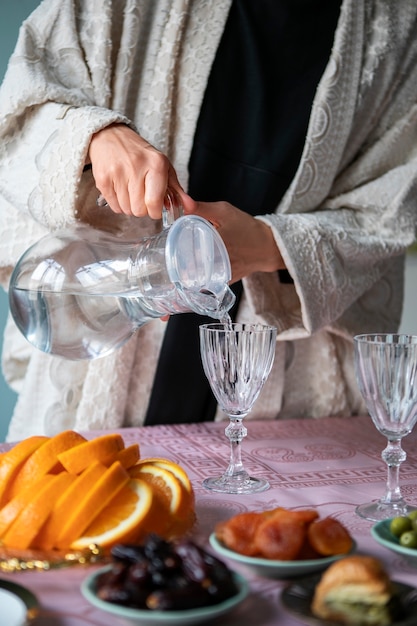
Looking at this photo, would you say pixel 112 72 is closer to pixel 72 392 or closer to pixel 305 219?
pixel 305 219

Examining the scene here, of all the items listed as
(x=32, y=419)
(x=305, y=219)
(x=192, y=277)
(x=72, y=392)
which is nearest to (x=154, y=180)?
(x=192, y=277)

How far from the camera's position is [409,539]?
2.27 feet

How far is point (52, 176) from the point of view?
3.83ft

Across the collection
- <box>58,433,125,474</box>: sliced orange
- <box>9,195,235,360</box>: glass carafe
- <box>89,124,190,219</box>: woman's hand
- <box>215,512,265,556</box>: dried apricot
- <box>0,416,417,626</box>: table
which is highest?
<box>89,124,190,219</box>: woman's hand

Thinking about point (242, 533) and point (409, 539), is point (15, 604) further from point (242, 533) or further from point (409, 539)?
point (409, 539)

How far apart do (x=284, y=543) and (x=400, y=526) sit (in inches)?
5.0

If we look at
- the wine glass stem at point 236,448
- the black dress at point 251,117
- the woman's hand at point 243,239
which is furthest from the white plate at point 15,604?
the black dress at point 251,117

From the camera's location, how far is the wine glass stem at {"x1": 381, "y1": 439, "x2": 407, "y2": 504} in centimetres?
86

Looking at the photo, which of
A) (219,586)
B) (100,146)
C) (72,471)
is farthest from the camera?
(100,146)

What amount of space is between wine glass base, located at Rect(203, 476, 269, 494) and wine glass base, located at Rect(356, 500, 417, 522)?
0.38ft

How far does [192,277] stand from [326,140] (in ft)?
1.98

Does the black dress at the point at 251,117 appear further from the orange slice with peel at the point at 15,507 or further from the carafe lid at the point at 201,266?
the orange slice with peel at the point at 15,507

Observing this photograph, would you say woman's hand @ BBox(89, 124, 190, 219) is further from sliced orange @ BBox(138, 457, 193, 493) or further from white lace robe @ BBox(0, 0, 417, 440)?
sliced orange @ BBox(138, 457, 193, 493)

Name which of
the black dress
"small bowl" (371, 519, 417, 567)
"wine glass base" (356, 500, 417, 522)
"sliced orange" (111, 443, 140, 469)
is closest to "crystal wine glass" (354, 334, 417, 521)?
"wine glass base" (356, 500, 417, 522)
